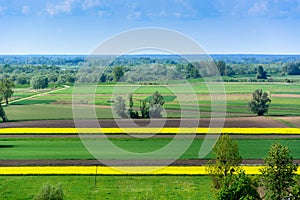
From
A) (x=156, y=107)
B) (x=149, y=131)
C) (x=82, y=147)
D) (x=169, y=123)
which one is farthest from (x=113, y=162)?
(x=156, y=107)

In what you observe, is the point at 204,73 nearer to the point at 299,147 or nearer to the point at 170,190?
the point at 299,147

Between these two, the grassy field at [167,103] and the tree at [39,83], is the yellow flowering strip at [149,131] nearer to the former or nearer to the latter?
the grassy field at [167,103]

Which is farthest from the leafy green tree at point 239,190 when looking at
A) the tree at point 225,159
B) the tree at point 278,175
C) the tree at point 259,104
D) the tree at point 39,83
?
the tree at point 39,83

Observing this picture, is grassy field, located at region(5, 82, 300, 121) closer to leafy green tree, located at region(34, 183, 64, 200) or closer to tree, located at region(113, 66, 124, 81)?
tree, located at region(113, 66, 124, 81)

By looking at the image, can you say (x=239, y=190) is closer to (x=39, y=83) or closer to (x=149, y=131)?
(x=149, y=131)

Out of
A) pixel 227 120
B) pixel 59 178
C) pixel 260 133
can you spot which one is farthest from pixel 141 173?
pixel 227 120
